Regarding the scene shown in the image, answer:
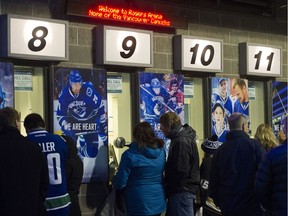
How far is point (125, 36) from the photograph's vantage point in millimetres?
9086

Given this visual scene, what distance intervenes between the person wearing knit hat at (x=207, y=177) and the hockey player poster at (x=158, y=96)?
194cm

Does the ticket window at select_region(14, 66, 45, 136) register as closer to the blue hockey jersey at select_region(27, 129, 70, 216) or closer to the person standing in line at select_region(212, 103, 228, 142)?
the blue hockey jersey at select_region(27, 129, 70, 216)

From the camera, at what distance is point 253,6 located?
1142 centimetres

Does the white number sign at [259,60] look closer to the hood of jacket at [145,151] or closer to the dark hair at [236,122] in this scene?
the hood of jacket at [145,151]

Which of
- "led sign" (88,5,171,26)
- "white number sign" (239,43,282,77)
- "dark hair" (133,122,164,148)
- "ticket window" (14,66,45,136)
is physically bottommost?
"dark hair" (133,122,164,148)

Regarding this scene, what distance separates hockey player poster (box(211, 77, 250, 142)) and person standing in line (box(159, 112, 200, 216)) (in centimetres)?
349

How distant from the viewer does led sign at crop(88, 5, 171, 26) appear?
349 inches

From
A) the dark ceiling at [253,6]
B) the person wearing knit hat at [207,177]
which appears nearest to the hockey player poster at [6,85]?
the person wearing knit hat at [207,177]

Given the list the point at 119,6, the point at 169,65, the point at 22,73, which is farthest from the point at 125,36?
the point at 22,73

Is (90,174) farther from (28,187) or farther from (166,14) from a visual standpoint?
(28,187)

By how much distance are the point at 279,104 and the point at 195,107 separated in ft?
6.56

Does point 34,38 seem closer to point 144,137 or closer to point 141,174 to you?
point 144,137

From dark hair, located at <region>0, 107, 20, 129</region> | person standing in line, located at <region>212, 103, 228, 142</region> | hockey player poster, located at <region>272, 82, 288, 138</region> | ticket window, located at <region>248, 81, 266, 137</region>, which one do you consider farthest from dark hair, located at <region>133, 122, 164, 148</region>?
hockey player poster, located at <region>272, 82, 288, 138</region>

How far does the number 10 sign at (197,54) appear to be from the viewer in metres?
9.84
